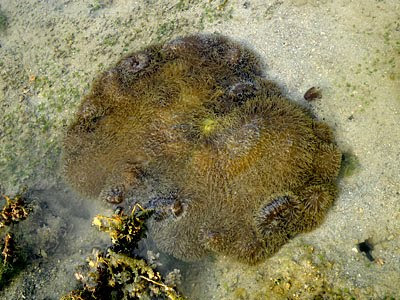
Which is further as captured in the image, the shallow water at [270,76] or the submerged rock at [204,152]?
the submerged rock at [204,152]

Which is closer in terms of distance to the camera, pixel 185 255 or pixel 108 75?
pixel 185 255

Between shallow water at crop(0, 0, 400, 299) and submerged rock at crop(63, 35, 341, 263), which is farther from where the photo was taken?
submerged rock at crop(63, 35, 341, 263)

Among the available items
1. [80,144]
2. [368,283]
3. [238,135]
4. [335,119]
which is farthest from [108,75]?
[368,283]

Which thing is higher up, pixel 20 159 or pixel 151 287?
pixel 20 159

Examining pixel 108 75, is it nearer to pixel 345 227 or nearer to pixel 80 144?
pixel 80 144
